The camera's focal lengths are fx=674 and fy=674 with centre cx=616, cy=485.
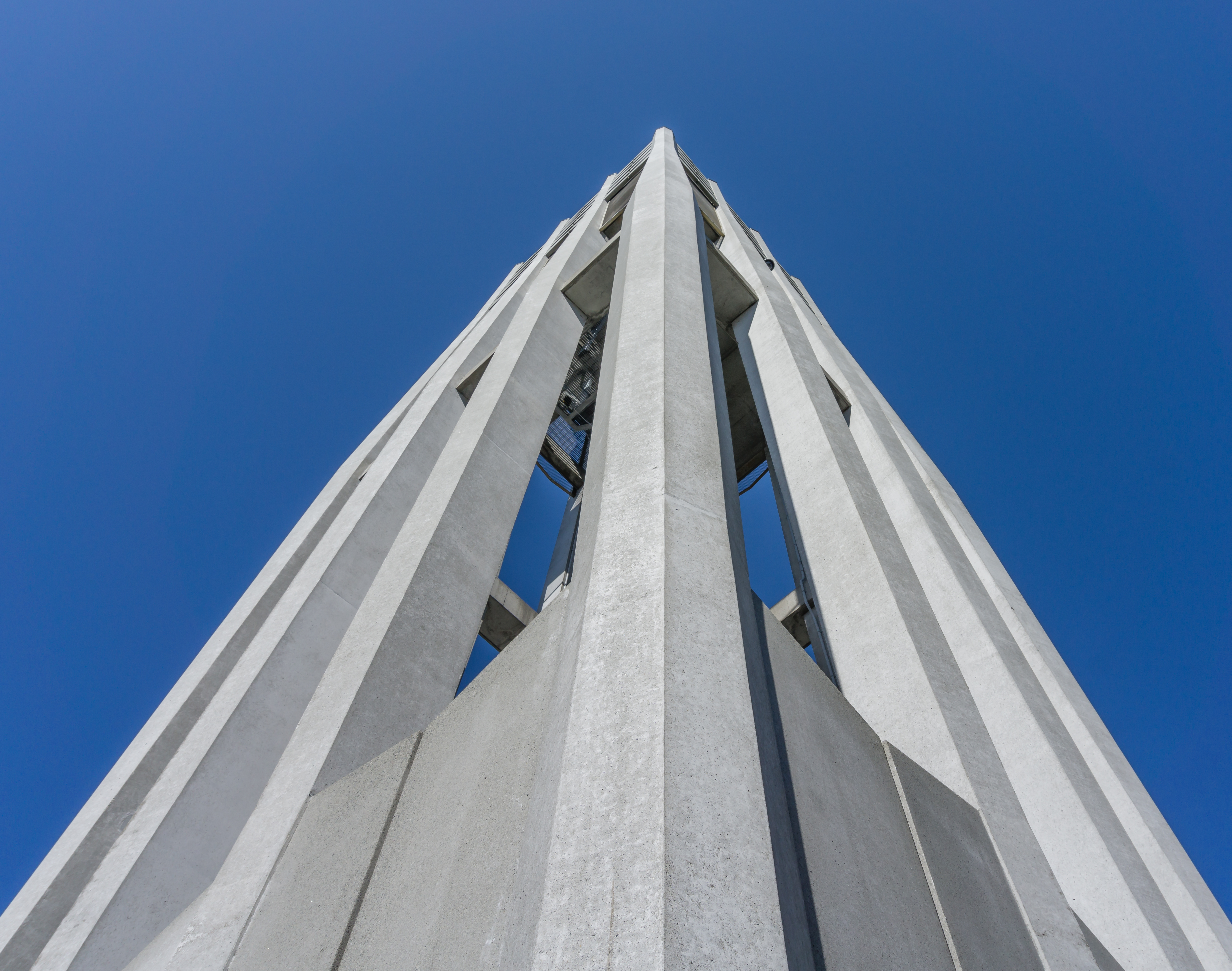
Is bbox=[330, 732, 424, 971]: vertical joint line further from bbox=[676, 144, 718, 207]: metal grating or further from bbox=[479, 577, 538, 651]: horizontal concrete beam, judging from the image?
bbox=[676, 144, 718, 207]: metal grating

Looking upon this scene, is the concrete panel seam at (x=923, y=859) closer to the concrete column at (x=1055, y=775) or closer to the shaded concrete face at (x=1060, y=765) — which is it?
the shaded concrete face at (x=1060, y=765)

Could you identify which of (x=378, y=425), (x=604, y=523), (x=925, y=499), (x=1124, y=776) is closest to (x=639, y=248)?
(x=925, y=499)

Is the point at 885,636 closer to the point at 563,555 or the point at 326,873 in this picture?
the point at 326,873

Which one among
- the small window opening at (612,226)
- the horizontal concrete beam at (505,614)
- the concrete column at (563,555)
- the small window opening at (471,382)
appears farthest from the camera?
the small window opening at (612,226)

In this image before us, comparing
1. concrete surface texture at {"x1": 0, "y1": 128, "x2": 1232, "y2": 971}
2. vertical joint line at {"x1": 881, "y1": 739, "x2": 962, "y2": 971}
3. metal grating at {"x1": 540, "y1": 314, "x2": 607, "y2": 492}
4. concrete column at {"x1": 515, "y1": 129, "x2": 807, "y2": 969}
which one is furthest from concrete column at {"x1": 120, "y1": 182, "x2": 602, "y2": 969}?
metal grating at {"x1": 540, "y1": 314, "x2": 607, "y2": 492}

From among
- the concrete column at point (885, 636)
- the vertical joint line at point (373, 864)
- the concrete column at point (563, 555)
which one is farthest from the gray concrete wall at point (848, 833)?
the concrete column at point (563, 555)

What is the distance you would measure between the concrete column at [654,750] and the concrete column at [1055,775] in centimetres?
368

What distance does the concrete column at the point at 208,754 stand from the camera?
4.44m

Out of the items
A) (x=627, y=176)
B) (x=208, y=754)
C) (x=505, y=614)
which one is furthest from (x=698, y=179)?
(x=208, y=754)

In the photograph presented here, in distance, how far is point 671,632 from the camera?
105 inches

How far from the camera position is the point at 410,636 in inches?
183

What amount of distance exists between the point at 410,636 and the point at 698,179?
50.6 ft

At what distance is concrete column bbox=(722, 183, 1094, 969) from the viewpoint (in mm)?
3773

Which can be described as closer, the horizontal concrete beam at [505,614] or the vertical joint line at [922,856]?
the vertical joint line at [922,856]
